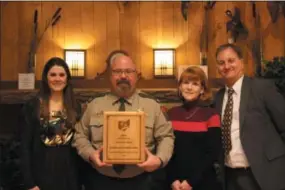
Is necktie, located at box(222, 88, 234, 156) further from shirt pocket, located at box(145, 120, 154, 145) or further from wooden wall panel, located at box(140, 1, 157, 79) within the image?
wooden wall panel, located at box(140, 1, 157, 79)

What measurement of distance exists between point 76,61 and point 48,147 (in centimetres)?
185

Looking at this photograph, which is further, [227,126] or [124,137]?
[227,126]

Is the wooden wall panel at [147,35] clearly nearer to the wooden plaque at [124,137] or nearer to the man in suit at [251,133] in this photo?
the man in suit at [251,133]

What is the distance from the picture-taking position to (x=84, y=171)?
2414 millimetres

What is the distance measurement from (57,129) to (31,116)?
0.17 m

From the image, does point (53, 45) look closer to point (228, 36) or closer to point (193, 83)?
point (228, 36)

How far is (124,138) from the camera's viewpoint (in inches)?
81.8

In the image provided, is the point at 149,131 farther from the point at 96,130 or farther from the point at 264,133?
the point at 264,133

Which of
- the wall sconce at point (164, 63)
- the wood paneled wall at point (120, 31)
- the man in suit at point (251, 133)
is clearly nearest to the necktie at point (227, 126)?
the man in suit at point (251, 133)

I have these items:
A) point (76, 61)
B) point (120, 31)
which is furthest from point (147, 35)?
point (76, 61)

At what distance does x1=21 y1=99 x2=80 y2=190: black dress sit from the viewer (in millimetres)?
2332

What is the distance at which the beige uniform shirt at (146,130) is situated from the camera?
7.11 feet

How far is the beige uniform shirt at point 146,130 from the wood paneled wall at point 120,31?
1901 mm

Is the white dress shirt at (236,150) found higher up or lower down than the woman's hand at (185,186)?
higher up
